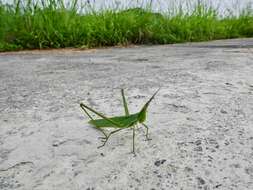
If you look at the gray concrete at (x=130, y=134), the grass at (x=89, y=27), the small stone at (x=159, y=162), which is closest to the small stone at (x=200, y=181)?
the gray concrete at (x=130, y=134)

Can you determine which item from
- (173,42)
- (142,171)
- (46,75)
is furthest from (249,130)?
(173,42)

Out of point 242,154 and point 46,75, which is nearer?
point 242,154

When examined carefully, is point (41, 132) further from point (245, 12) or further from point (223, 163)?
point (245, 12)

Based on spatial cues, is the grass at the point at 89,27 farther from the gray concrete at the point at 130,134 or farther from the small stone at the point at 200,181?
the small stone at the point at 200,181

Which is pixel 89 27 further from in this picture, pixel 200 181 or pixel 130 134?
pixel 200 181

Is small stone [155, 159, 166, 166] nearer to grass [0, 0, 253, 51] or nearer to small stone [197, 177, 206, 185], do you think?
small stone [197, 177, 206, 185]

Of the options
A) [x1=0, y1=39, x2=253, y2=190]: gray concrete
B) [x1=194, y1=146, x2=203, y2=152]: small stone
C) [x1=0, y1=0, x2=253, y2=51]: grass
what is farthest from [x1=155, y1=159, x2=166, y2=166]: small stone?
[x1=0, y1=0, x2=253, y2=51]: grass
